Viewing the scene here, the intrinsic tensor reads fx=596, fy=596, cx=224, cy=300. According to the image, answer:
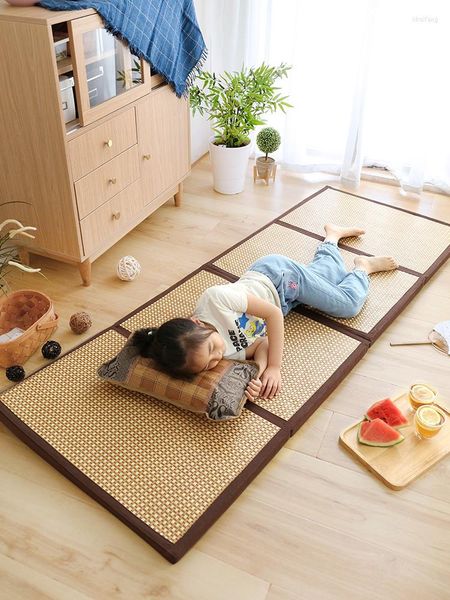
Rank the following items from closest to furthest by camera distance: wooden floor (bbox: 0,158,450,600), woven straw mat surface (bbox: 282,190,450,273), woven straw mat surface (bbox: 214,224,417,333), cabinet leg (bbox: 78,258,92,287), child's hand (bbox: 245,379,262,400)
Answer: wooden floor (bbox: 0,158,450,600) < child's hand (bbox: 245,379,262,400) < woven straw mat surface (bbox: 214,224,417,333) < cabinet leg (bbox: 78,258,92,287) < woven straw mat surface (bbox: 282,190,450,273)

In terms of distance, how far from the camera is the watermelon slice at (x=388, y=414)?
5.64ft

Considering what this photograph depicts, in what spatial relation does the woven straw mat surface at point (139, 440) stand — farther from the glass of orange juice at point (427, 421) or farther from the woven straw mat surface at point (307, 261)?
the woven straw mat surface at point (307, 261)

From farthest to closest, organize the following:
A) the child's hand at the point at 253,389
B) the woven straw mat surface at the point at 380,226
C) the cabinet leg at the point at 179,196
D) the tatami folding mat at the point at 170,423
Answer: the cabinet leg at the point at 179,196 < the woven straw mat surface at the point at 380,226 < the child's hand at the point at 253,389 < the tatami folding mat at the point at 170,423

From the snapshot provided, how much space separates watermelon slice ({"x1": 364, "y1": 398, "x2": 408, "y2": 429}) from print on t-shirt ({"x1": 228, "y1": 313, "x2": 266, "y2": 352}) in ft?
1.38

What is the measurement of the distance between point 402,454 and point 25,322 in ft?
4.35

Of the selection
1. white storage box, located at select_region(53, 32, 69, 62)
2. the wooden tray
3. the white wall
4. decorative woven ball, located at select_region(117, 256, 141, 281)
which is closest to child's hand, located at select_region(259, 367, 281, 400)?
the wooden tray

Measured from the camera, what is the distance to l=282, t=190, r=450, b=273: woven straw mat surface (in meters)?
2.53

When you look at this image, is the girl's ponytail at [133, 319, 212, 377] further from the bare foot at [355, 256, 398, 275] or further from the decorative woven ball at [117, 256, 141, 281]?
the bare foot at [355, 256, 398, 275]

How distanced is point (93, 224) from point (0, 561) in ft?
4.00

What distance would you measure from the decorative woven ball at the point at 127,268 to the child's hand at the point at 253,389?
77cm

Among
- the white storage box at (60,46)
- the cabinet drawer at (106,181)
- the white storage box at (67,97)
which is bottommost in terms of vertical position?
the cabinet drawer at (106,181)

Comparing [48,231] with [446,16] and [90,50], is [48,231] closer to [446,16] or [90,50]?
[90,50]

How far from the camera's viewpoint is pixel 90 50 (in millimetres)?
1989

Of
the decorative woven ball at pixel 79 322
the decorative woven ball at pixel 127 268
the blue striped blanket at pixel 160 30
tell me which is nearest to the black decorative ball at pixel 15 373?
the decorative woven ball at pixel 79 322
